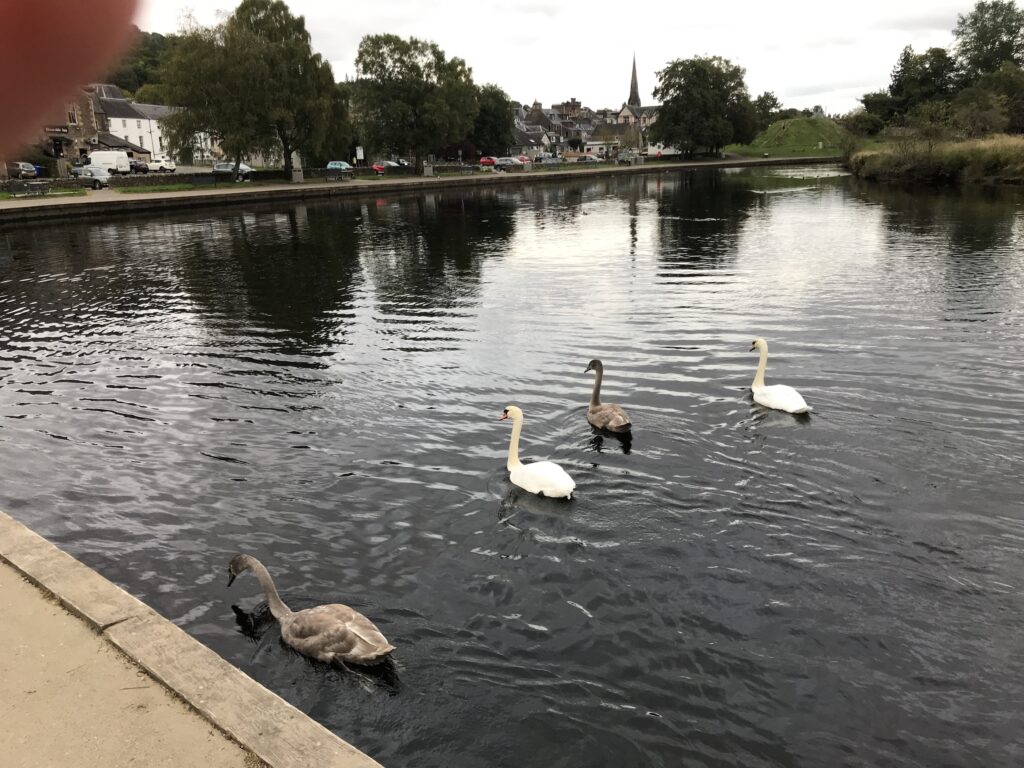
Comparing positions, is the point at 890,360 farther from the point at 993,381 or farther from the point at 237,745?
the point at 237,745

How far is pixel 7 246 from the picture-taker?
3491 centimetres

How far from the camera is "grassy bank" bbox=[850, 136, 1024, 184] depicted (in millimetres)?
55688

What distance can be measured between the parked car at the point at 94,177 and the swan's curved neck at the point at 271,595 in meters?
65.4

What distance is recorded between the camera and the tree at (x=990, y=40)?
12275 cm

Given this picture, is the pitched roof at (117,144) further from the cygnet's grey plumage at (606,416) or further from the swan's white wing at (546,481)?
the swan's white wing at (546,481)

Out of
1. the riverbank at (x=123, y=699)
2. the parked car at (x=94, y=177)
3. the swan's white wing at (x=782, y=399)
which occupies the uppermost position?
the parked car at (x=94, y=177)

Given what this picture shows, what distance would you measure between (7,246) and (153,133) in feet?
309

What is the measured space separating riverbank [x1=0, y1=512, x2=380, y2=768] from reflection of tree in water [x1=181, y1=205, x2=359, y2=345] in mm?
12379

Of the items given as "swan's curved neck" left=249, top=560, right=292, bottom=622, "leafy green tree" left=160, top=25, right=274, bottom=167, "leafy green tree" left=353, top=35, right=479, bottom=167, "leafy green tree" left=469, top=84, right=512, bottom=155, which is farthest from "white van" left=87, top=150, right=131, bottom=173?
"swan's curved neck" left=249, top=560, right=292, bottom=622

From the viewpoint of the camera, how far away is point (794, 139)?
503 ft

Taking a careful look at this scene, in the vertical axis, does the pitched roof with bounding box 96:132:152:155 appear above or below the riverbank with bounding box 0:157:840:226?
above

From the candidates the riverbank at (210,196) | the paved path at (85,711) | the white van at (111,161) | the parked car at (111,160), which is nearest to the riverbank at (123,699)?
the paved path at (85,711)

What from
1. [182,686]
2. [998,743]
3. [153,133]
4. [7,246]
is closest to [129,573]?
[182,686]

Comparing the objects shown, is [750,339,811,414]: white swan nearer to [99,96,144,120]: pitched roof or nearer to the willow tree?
the willow tree
